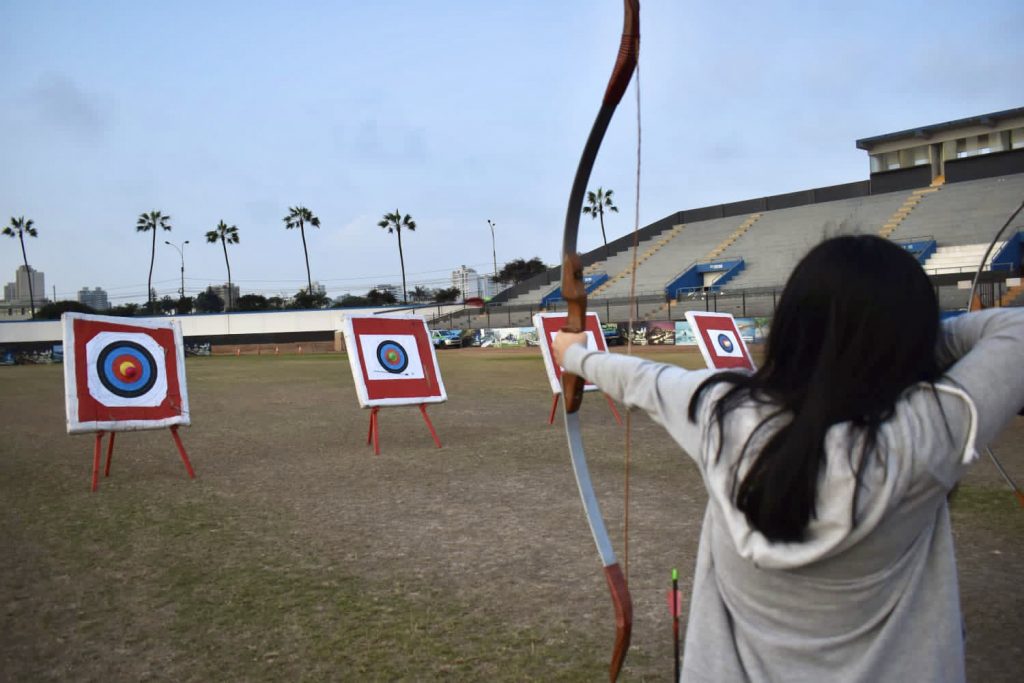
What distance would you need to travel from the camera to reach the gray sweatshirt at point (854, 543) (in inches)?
44.5

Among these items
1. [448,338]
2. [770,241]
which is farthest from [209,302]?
[770,241]

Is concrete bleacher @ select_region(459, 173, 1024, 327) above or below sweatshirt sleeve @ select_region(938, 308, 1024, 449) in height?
above

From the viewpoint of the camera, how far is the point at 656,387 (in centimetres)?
130

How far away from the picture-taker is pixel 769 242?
136ft

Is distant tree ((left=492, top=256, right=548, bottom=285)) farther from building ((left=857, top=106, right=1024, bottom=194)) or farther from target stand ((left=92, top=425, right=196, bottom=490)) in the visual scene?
target stand ((left=92, top=425, right=196, bottom=490))

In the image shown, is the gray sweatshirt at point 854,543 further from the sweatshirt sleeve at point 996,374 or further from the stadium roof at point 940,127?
the stadium roof at point 940,127

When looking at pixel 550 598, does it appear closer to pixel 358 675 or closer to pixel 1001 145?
pixel 358 675

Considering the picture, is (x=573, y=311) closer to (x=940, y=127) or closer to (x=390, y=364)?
(x=390, y=364)

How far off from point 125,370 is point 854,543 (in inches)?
247

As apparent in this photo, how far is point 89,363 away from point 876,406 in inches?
248

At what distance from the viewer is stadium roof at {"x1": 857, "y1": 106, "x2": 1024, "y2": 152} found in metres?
38.9

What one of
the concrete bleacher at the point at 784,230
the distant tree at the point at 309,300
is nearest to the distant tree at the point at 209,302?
the distant tree at the point at 309,300

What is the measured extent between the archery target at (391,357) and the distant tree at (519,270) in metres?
65.2

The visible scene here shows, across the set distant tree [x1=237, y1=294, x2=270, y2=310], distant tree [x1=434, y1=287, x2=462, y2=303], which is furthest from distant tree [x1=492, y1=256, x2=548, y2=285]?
distant tree [x1=237, y1=294, x2=270, y2=310]
